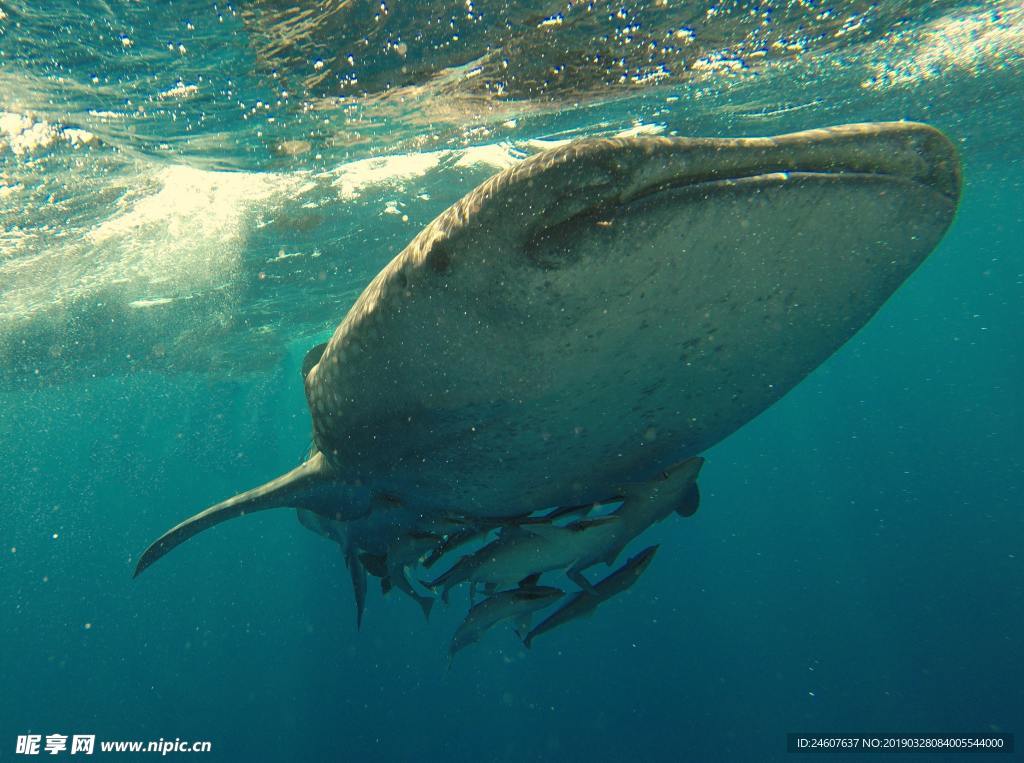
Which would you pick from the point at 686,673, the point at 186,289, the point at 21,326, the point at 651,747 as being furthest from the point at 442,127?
the point at 686,673

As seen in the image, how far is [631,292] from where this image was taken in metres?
2.05

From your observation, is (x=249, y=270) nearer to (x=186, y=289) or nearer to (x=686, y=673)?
(x=186, y=289)

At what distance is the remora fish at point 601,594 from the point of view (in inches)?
188

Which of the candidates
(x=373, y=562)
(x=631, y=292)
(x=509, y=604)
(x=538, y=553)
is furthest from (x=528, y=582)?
(x=631, y=292)

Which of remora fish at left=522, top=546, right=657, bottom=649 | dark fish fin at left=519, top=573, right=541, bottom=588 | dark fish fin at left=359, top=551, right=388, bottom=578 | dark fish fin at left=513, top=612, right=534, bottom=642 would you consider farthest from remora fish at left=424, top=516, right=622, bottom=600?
dark fish fin at left=359, top=551, right=388, bottom=578

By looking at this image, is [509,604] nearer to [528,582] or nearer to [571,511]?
[528,582]

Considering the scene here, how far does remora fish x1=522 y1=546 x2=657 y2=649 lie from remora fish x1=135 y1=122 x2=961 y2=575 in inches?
72.0

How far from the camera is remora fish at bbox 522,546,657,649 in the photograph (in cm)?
477

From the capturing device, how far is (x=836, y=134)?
6.20 ft

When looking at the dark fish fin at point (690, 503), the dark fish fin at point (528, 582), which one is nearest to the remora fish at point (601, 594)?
the dark fish fin at point (528, 582)

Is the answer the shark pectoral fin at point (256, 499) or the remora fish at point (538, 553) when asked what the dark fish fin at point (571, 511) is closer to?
the remora fish at point (538, 553)

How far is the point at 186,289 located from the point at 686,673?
29.7m

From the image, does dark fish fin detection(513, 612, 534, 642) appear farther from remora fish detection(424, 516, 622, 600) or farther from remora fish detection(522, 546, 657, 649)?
remora fish detection(424, 516, 622, 600)

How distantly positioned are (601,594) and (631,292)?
362 cm
